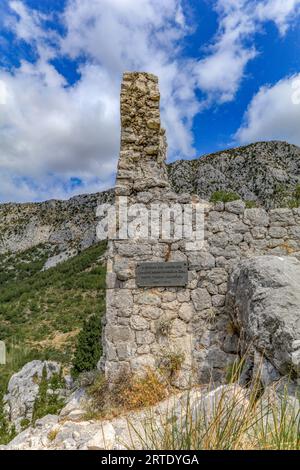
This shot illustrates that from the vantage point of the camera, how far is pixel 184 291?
19.7 feet

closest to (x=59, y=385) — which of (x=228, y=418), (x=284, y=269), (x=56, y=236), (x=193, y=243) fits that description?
(x=193, y=243)

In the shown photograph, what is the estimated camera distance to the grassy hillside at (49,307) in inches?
743

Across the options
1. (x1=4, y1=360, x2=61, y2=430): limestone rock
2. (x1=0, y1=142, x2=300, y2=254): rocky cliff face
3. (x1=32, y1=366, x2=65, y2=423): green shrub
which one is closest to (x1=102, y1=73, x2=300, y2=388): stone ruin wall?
(x1=32, y1=366, x2=65, y2=423): green shrub

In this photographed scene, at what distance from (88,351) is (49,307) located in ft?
51.3

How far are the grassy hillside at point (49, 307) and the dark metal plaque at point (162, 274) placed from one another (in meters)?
12.0

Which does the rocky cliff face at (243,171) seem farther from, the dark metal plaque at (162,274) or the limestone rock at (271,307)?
the limestone rock at (271,307)

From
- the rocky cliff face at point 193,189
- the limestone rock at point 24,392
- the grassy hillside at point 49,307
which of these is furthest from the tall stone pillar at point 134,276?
the rocky cliff face at point 193,189

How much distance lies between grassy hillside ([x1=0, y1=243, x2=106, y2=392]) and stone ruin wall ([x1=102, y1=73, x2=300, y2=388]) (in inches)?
452

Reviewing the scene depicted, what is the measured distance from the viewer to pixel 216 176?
3338 cm

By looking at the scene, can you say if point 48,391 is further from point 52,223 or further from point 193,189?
point 52,223

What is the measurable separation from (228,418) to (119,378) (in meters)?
3.59

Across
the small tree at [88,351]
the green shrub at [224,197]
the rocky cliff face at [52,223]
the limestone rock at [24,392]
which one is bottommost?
the limestone rock at [24,392]

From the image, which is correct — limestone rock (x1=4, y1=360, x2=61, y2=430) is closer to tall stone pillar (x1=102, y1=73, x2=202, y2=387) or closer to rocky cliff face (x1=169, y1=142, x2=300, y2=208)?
tall stone pillar (x1=102, y1=73, x2=202, y2=387)

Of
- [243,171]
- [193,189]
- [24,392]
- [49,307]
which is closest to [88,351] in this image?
[24,392]
